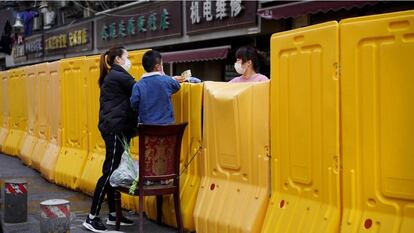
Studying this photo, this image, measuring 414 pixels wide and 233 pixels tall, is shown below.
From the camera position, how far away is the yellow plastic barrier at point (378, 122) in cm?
376

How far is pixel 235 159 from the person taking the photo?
5.41 metres

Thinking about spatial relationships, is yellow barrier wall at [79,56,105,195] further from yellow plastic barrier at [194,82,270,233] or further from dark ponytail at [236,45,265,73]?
yellow plastic barrier at [194,82,270,233]

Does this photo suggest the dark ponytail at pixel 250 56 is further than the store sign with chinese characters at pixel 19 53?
No

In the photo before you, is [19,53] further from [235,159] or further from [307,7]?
[235,159]

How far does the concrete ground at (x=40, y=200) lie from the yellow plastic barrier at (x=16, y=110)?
100cm

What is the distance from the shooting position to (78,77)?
866cm

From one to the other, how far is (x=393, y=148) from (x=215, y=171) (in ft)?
7.34

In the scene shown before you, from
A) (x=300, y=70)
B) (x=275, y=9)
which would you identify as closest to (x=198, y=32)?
(x=275, y=9)

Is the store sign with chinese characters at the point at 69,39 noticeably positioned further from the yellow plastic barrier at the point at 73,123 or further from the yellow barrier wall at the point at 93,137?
the yellow barrier wall at the point at 93,137

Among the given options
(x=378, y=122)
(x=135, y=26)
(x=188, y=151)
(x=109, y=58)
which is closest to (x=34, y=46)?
(x=135, y=26)

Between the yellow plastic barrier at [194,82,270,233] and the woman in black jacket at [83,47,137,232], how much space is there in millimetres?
945

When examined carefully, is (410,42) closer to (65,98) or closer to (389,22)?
(389,22)

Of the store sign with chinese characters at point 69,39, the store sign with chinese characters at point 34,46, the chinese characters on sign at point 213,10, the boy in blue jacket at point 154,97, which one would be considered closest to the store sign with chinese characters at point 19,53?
the store sign with chinese characters at point 34,46

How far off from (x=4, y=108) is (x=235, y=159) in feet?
33.2
